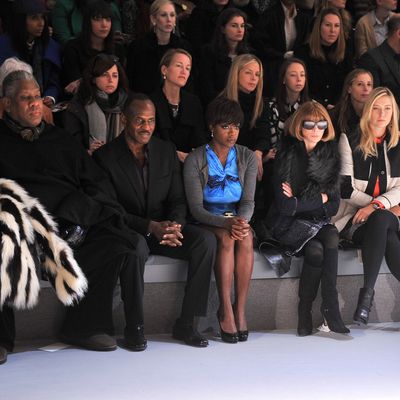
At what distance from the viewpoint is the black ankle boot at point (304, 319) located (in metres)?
5.79

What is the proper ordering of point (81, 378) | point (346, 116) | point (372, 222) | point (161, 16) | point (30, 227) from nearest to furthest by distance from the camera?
point (81, 378)
point (30, 227)
point (372, 222)
point (346, 116)
point (161, 16)

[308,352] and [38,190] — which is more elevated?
[38,190]

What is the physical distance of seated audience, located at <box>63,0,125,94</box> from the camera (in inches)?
272

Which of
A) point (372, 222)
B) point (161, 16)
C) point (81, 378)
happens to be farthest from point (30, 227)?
point (161, 16)

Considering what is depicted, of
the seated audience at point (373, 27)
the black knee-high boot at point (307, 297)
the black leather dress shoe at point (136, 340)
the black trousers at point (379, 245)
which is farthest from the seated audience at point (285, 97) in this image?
the black leather dress shoe at point (136, 340)

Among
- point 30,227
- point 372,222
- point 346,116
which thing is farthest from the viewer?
point 346,116

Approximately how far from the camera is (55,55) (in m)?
6.90

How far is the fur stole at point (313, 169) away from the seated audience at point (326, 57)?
4.31ft

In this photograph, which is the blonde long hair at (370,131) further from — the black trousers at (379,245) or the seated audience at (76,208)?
the seated audience at (76,208)

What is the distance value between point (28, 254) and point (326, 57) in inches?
Answer: 121

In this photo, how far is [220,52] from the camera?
7.16 meters

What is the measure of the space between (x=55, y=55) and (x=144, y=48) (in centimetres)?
62

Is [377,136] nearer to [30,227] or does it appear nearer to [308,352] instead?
[308,352]

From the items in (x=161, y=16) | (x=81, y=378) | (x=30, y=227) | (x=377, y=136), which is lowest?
(x=81, y=378)
